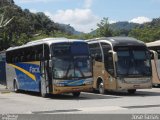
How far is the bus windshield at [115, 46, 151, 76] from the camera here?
84.5 ft

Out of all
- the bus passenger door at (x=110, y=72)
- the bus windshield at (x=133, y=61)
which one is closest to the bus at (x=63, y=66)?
the bus passenger door at (x=110, y=72)

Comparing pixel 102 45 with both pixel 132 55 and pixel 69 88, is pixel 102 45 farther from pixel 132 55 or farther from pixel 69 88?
pixel 69 88

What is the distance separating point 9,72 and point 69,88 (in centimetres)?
1040

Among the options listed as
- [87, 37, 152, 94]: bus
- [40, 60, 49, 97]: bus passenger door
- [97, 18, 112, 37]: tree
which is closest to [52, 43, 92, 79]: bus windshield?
[40, 60, 49, 97]: bus passenger door

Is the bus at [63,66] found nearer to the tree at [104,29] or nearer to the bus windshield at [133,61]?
the bus windshield at [133,61]

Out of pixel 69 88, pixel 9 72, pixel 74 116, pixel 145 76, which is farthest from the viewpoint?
pixel 9 72

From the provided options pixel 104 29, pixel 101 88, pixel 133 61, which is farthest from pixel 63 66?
pixel 104 29

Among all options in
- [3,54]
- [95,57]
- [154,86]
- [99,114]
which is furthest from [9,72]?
[99,114]

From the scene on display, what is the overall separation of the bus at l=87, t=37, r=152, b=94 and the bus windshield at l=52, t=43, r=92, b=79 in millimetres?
1702

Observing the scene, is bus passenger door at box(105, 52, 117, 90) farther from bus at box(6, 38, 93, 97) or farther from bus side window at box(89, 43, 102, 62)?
bus at box(6, 38, 93, 97)

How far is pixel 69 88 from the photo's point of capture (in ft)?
78.1

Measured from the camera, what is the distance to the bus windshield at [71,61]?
2388cm

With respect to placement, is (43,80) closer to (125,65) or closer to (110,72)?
(110,72)

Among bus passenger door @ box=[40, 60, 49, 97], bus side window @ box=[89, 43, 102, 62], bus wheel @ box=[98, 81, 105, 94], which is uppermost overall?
bus side window @ box=[89, 43, 102, 62]
